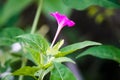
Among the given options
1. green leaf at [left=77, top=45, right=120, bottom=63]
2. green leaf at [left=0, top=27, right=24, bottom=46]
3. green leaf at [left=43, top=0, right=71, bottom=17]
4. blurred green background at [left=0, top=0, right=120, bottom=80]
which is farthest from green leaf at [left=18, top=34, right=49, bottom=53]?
green leaf at [left=43, top=0, right=71, bottom=17]

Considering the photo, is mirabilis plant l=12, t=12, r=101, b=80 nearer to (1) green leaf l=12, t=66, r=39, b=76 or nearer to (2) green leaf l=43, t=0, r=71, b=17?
(1) green leaf l=12, t=66, r=39, b=76

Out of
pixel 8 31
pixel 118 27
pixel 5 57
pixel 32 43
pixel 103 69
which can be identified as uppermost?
pixel 32 43

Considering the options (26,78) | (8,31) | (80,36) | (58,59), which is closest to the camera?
(58,59)

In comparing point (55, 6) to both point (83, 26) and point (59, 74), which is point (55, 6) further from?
point (83, 26)

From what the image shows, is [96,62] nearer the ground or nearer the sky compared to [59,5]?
nearer the ground

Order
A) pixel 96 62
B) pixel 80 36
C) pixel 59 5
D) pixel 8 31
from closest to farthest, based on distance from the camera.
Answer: pixel 8 31
pixel 59 5
pixel 96 62
pixel 80 36

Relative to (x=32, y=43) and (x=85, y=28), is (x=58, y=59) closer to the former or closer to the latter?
(x=32, y=43)

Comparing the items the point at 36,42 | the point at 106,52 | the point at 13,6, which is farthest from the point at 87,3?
the point at 13,6

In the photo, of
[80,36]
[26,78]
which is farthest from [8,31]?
[80,36]

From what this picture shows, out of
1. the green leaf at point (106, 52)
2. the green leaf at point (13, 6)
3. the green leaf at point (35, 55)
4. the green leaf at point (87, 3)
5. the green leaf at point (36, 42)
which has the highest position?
the green leaf at point (87, 3)

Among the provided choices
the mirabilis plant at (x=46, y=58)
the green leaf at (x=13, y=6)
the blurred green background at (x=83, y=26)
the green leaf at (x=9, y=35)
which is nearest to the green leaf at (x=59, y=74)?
the mirabilis plant at (x=46, y=58)

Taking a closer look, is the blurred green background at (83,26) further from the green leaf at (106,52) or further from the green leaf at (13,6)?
the green leaf at (106,52)
